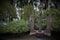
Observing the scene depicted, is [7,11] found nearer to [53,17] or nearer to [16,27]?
[16,27]

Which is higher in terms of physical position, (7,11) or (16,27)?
(7,11)

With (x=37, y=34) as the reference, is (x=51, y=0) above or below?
above

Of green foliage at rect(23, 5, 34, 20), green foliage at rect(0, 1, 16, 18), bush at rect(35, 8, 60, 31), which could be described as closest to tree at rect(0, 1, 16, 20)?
green foliage at rect(0, 1, 16, 18)

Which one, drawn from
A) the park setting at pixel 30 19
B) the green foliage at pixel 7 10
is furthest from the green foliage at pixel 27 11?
the green foliage at pixel 7 10

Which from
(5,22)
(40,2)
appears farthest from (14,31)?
(40,2)

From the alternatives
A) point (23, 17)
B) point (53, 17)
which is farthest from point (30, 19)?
point (53, 17)

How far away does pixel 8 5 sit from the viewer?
1.86m

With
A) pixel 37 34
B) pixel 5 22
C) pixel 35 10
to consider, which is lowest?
pixel 37 34

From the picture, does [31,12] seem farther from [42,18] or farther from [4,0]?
[4,0]

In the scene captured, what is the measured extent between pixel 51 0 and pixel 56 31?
33 centimetres

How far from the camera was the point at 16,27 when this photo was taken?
186cm

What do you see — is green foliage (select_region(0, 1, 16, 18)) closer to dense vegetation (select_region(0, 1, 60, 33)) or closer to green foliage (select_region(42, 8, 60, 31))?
dense vegetation (select_region(0, 1, 60, 33))

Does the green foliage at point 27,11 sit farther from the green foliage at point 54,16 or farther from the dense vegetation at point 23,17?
the green foliage at point 54,16

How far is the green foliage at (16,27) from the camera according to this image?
1.85 metres
